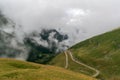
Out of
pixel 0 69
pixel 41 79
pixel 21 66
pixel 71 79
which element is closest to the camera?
pixel 41 79

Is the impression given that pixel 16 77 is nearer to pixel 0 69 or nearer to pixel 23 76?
pixel 23 76

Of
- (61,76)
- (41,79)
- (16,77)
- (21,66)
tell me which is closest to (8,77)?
(16,77)

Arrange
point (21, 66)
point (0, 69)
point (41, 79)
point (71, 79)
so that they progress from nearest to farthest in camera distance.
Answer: point (41, 79), point (71, 79), point (0, 69), point (21, 66)

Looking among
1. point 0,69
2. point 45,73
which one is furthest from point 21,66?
point 45,73

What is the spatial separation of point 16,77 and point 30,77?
2966 millimetres

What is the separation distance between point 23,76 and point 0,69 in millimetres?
17190

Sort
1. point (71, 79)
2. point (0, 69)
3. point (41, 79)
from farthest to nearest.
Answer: point (0, 69), point (71, 79), point (41, 79)

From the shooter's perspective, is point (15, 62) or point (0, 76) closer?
point (0, 76)

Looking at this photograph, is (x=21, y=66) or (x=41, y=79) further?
(x=21, y=66)

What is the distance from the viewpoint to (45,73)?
2940 inches

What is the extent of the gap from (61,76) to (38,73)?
18.1ft

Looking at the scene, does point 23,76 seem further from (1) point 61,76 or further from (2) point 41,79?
(1) point 61,76

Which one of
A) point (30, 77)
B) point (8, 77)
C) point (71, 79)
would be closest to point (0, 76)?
point (8, 77)

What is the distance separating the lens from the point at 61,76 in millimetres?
74312
